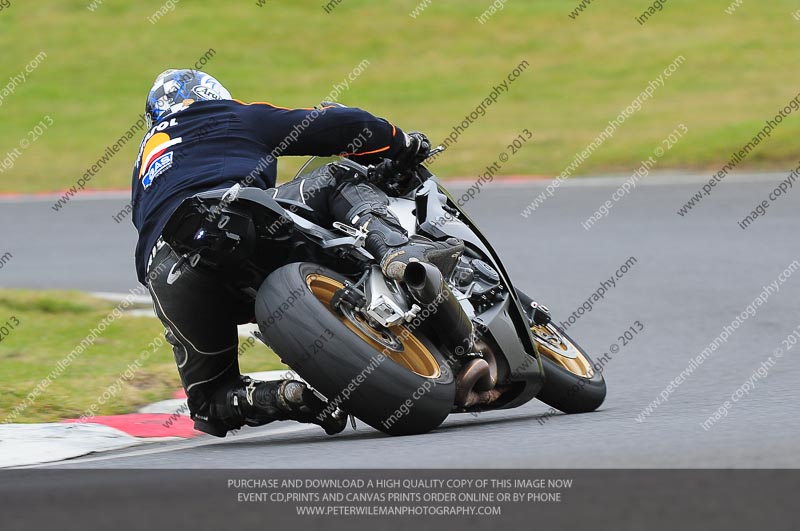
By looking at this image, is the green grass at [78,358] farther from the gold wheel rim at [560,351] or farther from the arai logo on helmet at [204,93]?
the gold wheel rim at [560,351]

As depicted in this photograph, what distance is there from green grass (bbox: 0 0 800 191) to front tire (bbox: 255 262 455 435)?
423 inches

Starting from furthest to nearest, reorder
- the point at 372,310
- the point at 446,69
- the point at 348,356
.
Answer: the point at 446,69
the point at 372,310
the point at 348,356

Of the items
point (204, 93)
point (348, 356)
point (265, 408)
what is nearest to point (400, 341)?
point (348, 356)

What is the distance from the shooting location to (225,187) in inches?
207

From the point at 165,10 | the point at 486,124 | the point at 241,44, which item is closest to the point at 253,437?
the point at 486,124

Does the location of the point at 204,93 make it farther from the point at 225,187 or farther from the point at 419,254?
the point at 419,254

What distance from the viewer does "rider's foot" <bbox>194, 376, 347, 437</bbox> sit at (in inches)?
201

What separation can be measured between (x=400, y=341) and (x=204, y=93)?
153 centimetres

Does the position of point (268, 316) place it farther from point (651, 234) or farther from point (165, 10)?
point (165, 10)

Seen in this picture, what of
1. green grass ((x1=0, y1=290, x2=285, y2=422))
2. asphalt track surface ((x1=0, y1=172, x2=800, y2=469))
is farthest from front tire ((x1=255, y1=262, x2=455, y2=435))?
green grass ((x1=0, y1=290, x2=285, y2=422))

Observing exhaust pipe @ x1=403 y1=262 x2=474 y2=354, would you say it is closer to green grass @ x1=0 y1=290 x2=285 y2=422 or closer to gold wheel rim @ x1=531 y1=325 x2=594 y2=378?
gold wheel rim @ x1=531 y1=325 x2=594 y2=378
